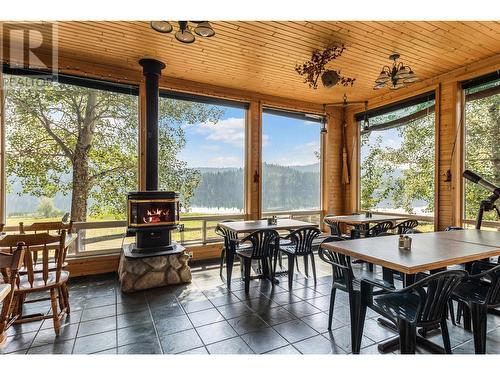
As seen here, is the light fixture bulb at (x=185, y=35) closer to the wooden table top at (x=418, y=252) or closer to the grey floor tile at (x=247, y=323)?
the wooden table top at (x=418, y=252)

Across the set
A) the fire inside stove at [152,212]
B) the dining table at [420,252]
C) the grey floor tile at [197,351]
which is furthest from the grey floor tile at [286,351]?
the fire inside stove at [152,212]

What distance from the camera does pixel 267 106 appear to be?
19.2 feet

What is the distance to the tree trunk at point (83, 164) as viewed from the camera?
435cm

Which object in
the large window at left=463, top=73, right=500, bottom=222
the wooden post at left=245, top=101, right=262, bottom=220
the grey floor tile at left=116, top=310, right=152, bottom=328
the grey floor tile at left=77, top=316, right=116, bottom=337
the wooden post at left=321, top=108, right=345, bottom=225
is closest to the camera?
the grey floor tile at left=77, top=316, right=116, bottom=337

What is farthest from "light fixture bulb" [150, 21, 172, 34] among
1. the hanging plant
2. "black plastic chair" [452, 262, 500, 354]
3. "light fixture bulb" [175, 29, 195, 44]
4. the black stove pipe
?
"black plastic chair" [452, 262, 500, 354]

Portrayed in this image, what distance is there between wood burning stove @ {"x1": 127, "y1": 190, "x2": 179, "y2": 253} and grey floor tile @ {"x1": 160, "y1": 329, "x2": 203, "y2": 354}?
1.56 m

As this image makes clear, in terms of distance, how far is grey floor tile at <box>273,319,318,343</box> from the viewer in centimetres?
246

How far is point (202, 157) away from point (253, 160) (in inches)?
41.1

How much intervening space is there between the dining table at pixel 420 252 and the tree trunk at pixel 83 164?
3.84m

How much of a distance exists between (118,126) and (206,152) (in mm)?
1586

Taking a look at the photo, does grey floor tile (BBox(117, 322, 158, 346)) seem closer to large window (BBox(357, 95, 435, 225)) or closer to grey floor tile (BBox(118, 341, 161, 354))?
grey floor tile (BBox(118, 341, 161, 354))

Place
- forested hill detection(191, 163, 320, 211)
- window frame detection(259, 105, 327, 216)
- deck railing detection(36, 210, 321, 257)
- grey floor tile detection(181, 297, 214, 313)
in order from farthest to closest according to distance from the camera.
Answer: window frame detection(259, 105, 327, 216), forested hill detection(191, 163, 320, 211), deck railing detection(36, 210, 321, 257), grey floor tile detection(181, 297, 214, 313)

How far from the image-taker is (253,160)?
Result: 5.67 meters

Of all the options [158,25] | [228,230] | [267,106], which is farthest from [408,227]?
[158,25]
